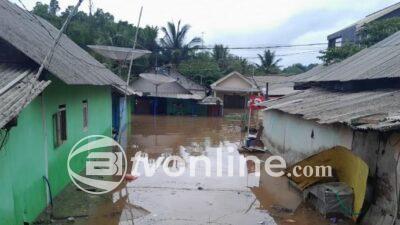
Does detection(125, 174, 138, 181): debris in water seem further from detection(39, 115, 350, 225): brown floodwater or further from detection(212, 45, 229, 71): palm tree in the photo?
detection(212, 45, 229, 71): palm tree

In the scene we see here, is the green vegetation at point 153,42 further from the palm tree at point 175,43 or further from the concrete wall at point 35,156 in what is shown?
the concrete wall at point 35,156

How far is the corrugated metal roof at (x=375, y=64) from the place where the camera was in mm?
10391

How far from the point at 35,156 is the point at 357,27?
23763 millimetres

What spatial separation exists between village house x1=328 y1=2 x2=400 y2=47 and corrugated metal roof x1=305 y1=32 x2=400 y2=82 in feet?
29.7

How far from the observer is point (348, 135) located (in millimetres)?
8969

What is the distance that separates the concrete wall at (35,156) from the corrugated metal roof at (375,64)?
8592mm

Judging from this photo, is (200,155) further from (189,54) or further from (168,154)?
(189,54)

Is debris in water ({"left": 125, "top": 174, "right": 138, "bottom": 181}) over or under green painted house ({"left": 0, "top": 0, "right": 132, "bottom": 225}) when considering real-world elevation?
under

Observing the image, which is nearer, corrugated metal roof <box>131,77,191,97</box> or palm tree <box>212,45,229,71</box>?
corrugated metal roof <box>131,77,191,97</box>

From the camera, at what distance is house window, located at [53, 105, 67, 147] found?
8998 millimetres

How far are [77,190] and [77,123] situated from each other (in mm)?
2275

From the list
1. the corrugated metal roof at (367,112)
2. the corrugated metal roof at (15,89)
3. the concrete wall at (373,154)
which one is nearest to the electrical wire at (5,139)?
the corrugated metal roof at (15,89)

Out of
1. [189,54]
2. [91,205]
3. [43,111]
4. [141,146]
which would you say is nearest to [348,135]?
[91,205]

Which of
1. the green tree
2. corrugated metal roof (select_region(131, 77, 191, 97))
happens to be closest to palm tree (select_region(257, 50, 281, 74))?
the green tree
